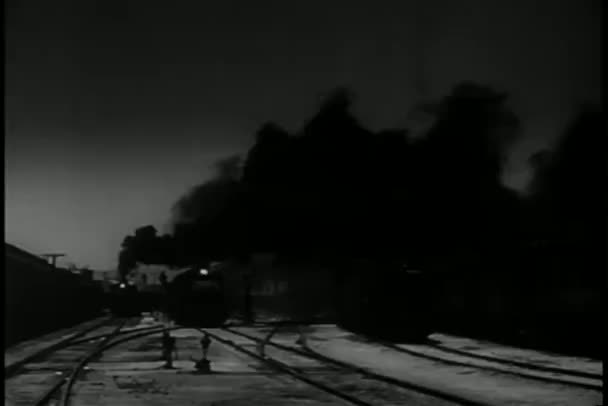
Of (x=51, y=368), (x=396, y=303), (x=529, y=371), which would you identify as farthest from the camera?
(x=396, y=303)

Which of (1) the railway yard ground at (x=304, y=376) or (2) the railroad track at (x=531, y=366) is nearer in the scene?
(1) the railway yard ground at (x=304, y=376)

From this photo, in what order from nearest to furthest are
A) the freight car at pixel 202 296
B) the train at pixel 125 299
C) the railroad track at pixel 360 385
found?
the railroad track at pixel 360 385
the freight car at pixel 202 296
the train at pixel 125 299

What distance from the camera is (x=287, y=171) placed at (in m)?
43.8

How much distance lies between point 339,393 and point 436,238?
92.1ft

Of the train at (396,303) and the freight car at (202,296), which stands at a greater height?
the freight car at (202,296)

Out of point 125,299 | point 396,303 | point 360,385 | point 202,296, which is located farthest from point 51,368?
point 125,299

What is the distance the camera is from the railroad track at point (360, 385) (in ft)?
44.1

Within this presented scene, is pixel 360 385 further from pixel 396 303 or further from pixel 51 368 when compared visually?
pixel 396 303

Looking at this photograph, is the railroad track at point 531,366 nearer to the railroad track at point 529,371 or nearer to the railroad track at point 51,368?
the railroad track at point 529,371

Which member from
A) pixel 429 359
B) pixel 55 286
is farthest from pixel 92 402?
pixel 55 286

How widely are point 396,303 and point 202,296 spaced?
13865 mm

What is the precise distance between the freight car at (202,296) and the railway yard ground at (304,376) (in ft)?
45.4

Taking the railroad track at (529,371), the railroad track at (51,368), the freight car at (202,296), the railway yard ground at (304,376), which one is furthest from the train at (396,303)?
the freight car at (202,296)

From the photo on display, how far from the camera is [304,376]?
1736 cm
